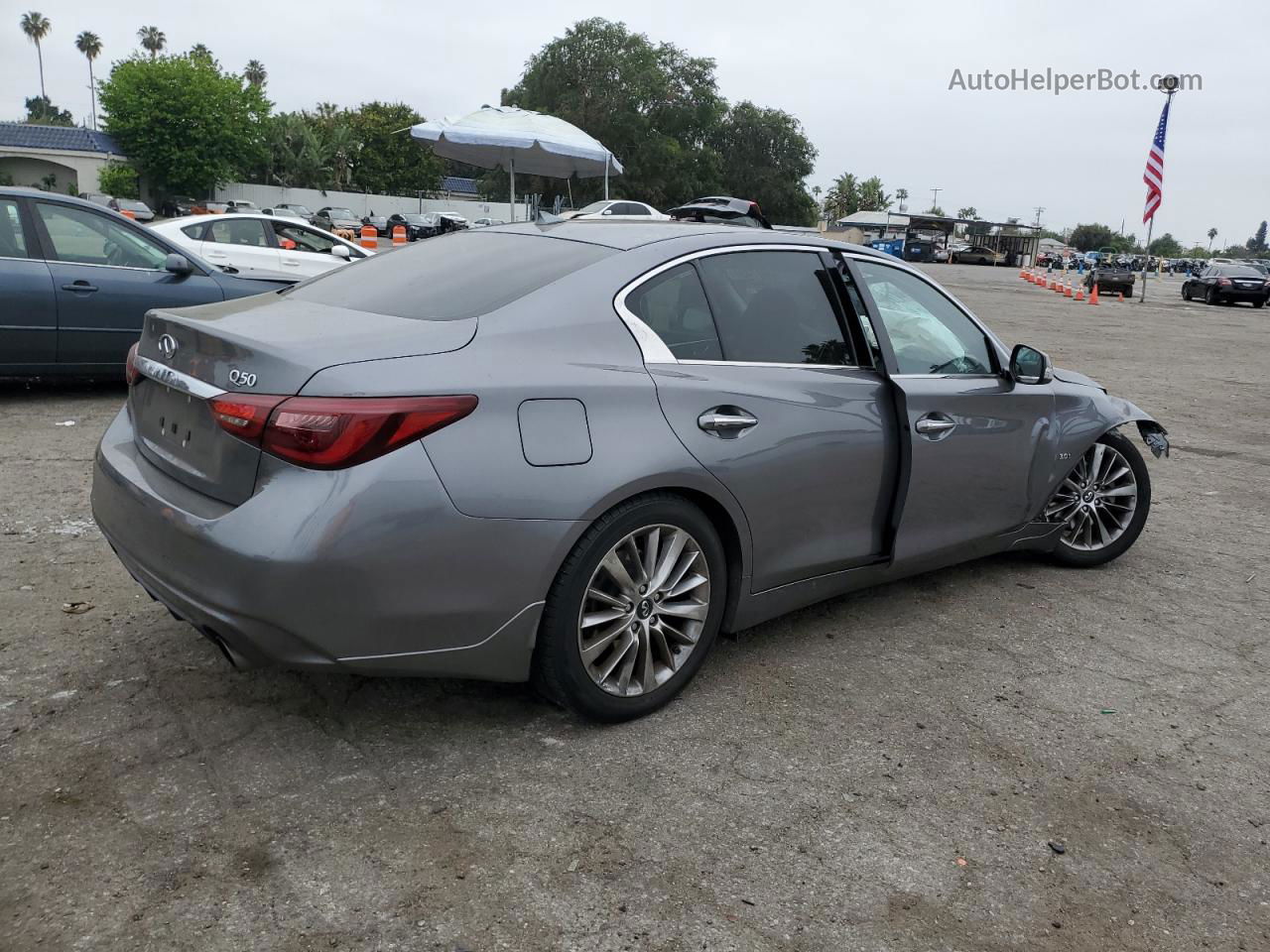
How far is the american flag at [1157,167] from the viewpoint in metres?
28.6

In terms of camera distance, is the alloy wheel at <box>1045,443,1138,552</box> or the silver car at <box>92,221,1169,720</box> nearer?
the silver car at <box>92,221,1169,720</box>

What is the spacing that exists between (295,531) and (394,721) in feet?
2.82

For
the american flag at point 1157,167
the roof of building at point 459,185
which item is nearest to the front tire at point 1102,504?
the american flag at point 1157,167

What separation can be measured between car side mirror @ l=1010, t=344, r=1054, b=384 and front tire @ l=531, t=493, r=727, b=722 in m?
1.79

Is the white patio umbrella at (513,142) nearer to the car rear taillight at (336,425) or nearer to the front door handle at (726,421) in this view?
the front door handle at (726,421)

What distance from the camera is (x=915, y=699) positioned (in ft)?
11.6

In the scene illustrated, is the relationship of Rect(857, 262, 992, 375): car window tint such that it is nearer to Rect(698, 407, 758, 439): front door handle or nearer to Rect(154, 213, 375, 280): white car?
Rect(698, 407, 758, 439): front door handle

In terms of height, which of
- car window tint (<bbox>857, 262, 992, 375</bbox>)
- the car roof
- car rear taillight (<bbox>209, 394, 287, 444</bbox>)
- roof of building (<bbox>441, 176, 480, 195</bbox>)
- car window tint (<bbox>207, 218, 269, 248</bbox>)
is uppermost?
roof of building (<bbox>441, 176, 480, 195</bbox>)

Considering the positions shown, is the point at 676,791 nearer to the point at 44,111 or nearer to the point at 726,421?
the point at 726,421

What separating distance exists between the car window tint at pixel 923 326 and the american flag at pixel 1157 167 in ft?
93.3

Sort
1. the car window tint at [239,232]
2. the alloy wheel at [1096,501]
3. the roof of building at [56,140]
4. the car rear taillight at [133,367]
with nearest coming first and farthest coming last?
the car rear taillight at [133,367]
the alloy wheel at [1096,501]
the car window tint at [239,232]
the roof of building at [56,140]

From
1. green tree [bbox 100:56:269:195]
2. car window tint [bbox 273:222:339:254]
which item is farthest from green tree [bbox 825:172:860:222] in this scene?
car window tint [bbox 273:222:339:254]

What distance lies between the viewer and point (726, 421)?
328 centimetres

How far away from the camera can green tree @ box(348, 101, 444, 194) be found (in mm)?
76250
